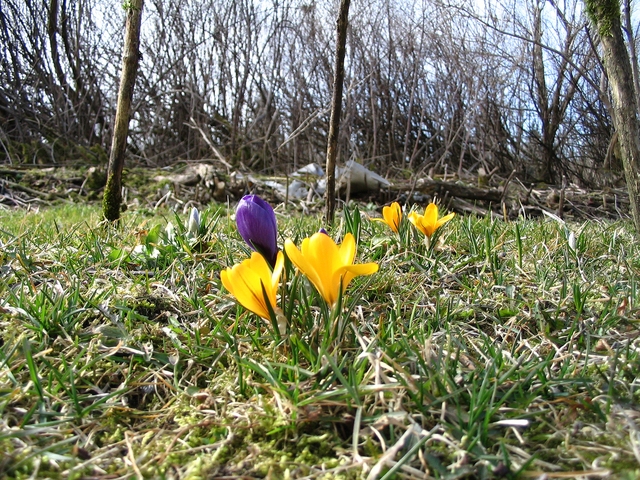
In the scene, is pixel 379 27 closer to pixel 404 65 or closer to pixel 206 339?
pixel 404 65

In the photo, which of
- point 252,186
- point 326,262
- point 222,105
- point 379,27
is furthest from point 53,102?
point 326,262

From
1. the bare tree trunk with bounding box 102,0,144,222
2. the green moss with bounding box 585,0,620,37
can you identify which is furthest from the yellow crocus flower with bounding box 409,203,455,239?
the bare tree trunk with bounding box 102,0,144,222

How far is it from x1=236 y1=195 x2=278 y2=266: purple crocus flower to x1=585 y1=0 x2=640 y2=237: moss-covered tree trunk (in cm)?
162

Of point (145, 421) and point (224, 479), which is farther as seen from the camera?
point (145, 421)

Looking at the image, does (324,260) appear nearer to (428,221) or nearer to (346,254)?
(346,254)

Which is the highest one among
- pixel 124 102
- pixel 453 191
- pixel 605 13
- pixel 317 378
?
pixel 605 13

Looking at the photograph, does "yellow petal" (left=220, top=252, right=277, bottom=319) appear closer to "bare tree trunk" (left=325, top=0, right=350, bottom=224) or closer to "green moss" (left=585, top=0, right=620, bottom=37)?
"bare tree trunk" (left=325, top=0, right=350, bottom=224)

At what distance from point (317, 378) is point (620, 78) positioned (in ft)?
5.92

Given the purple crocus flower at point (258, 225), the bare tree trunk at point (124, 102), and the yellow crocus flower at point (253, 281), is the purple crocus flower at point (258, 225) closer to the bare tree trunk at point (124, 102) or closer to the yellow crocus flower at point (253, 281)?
the yellow crocus flower at point (253, 281)

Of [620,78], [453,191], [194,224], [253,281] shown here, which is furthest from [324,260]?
[453,191]

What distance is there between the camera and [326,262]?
1.04 m

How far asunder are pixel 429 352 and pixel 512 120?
810 centimetres

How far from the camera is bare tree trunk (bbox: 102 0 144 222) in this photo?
221cm

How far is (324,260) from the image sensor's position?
104 cm
